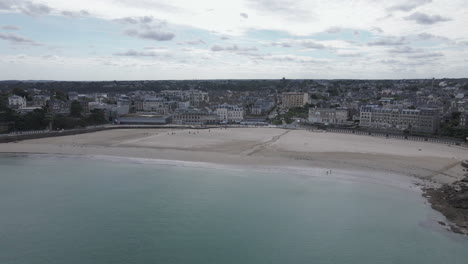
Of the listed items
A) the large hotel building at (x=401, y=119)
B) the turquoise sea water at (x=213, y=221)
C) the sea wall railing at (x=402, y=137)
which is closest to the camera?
the turquoise sea water at (x=213, y=221)

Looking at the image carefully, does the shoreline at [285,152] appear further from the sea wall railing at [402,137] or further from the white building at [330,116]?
the white building at [330,116]

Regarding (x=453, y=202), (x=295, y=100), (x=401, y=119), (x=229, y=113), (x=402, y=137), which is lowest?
(x=453, y=202)

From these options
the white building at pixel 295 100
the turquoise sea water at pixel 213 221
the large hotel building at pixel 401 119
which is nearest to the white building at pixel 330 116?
the large hotel building at pixel 401 119

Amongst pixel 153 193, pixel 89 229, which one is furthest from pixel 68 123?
pixel 89 229

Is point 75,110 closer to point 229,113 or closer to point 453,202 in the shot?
point 229,113

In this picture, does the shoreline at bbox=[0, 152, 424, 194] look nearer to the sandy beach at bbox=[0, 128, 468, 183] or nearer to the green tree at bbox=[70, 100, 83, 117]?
the sandy beach at bbox=[0, 128, 468, 183]

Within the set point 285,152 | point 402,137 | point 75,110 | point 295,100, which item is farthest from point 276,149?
point 295,100
